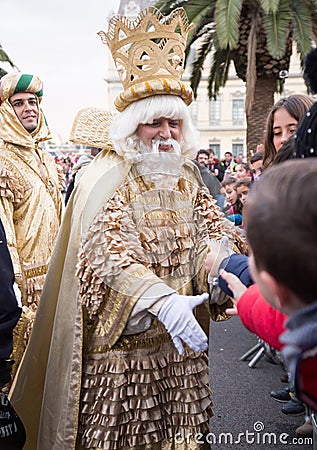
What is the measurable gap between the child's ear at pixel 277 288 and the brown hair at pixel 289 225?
0.05 feet

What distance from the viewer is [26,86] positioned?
3.42m

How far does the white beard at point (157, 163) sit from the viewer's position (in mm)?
2291

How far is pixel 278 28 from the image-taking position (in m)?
8.51

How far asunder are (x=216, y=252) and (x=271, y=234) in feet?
3.14

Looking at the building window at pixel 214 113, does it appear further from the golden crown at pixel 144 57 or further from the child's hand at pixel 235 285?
the child's hand at pixel 235 285

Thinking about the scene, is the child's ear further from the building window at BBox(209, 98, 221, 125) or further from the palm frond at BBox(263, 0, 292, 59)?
the building window at BBox(209, 98, 221, 125)

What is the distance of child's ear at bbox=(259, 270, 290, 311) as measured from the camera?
43.7 inches

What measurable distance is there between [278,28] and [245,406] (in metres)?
6.42

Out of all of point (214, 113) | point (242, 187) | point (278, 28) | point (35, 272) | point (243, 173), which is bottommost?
point (35, 272)

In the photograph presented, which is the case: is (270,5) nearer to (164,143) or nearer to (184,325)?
(164,143)

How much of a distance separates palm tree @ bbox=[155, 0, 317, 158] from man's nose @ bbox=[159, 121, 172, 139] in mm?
5310

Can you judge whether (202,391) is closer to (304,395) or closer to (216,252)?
(216,252)

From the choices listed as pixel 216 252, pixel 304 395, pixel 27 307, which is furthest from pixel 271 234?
pixel 27 307

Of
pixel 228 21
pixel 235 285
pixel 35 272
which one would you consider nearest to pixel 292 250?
Answer: pixel 235 285
